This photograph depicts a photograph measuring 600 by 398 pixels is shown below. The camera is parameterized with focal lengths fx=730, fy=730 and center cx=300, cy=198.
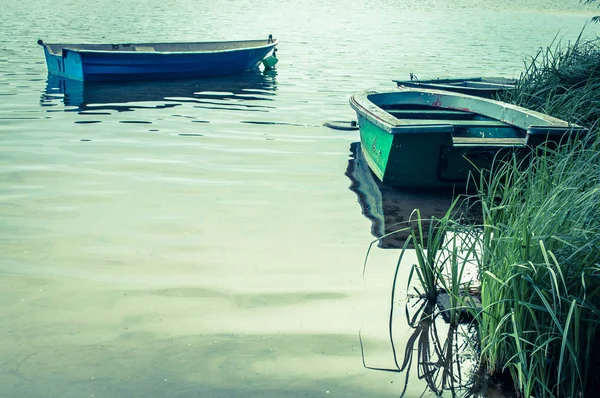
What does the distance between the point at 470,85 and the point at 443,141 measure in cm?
548

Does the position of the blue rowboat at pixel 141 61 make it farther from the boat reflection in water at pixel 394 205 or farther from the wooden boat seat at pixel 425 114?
the boat reflection in water at pixel 394 205

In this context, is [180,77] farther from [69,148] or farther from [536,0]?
[536,0]

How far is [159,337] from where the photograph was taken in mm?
4293

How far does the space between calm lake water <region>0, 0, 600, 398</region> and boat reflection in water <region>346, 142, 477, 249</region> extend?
0.10m

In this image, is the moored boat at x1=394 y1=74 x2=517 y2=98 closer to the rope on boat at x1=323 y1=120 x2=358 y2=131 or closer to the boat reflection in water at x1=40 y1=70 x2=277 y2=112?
the rope on boat at x1=323 y1=120 x2=358 y2=131

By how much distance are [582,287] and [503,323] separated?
0.43 m

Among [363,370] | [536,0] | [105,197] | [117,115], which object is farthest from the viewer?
[536,0]

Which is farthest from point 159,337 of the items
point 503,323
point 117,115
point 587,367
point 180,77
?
point 180,77

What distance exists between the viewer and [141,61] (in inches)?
634

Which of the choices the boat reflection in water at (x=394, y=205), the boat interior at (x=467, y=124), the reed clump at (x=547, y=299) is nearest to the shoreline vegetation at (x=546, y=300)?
the reed clump at (x=547, y=299)

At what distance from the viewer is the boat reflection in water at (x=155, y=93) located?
44.7ft

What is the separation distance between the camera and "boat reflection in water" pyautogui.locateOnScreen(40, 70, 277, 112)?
13617mm

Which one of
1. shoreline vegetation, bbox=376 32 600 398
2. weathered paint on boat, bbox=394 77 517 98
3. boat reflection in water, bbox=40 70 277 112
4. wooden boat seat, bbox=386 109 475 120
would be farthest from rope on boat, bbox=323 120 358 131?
shoreline vegetation, bbox=376 32 600 398

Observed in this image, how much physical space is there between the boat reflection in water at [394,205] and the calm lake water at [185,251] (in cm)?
10
